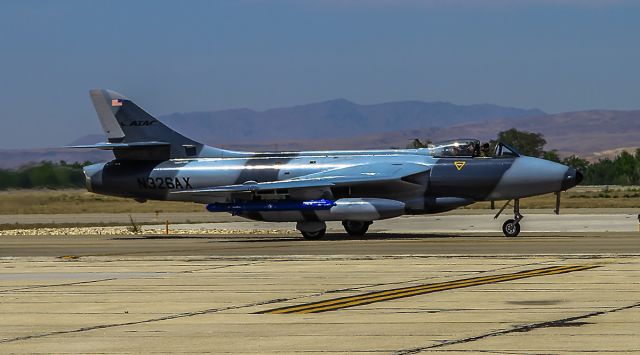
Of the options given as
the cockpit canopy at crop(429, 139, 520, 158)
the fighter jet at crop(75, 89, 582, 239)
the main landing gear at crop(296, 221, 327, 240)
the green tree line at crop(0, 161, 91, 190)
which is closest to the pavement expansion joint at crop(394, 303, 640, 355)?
the fighter jet at crop(75, 89, 582, 239)

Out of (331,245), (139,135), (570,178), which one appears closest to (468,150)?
(570,178)

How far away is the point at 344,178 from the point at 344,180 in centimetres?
20

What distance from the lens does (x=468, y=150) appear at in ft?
120

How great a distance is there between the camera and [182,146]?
130 ft

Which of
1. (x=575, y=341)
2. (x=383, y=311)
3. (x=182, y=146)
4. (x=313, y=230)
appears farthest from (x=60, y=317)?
(x=182, y=146)

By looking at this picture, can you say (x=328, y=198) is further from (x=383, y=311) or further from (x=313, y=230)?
(x=383, y=311)

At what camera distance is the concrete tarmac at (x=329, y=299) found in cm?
1404

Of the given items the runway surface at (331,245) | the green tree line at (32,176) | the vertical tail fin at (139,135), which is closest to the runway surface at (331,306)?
the runway surface at (331,245)

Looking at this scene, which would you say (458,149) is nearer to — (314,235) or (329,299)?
(314,235)

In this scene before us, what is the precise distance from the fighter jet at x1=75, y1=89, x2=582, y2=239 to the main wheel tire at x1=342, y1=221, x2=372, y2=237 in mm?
31

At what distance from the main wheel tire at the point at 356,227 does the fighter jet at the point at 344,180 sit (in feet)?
0.10

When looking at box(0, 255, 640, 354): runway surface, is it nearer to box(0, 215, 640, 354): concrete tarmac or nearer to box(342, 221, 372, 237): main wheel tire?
box(0, 215, 640, 354): concrete tarmac

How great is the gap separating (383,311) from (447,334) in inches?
97.9

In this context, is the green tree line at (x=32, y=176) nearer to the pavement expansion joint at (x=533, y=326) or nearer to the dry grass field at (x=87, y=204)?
the dry grass field at (x=87, y=204)
